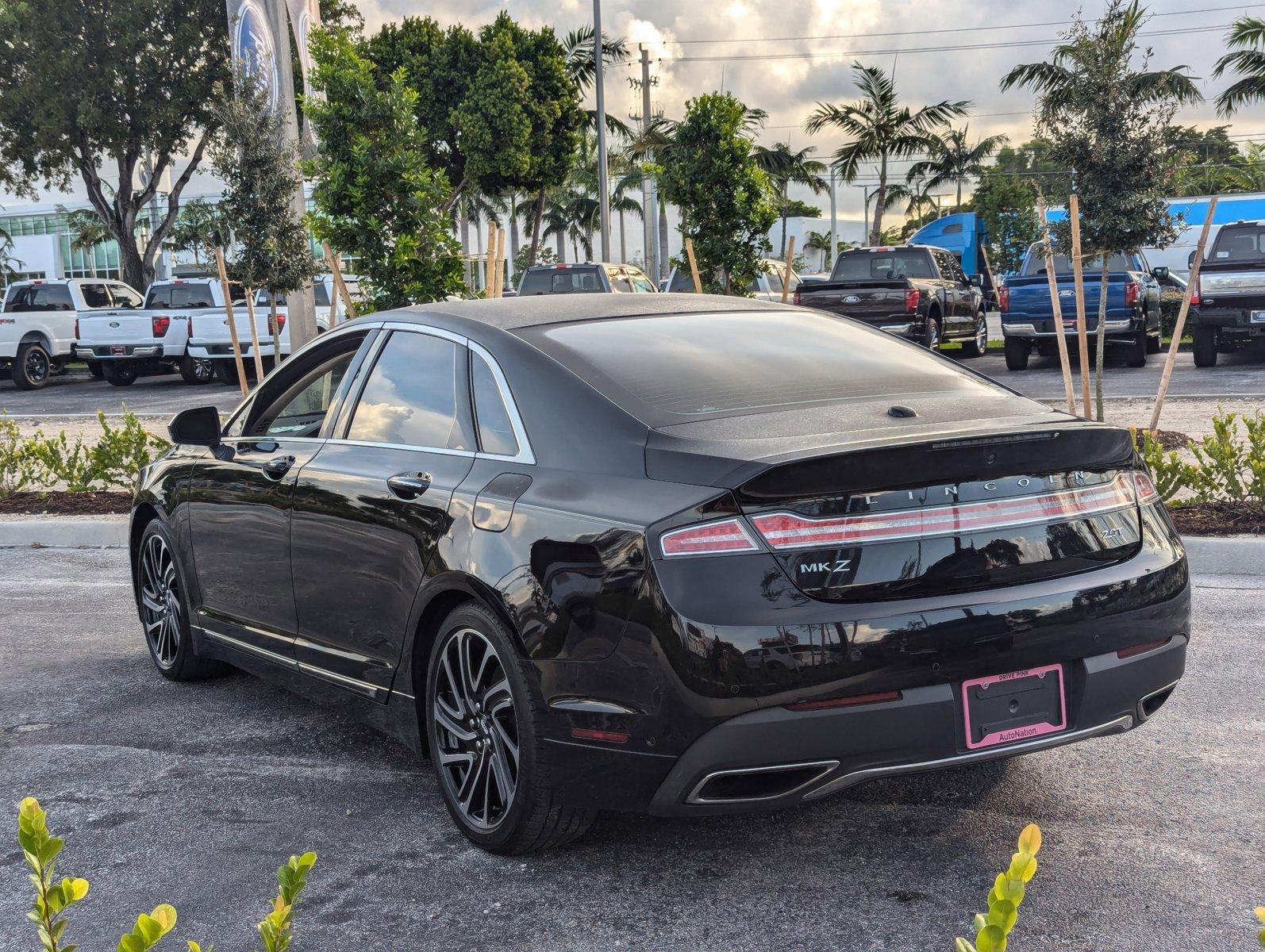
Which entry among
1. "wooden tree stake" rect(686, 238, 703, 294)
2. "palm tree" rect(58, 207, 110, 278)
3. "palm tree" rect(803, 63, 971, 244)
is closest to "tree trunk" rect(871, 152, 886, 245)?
"palm tree" rect(803, 63, 971, 244)

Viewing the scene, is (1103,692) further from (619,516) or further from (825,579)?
(619,516)

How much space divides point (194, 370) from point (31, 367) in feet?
14.4

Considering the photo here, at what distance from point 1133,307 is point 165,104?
22.4m

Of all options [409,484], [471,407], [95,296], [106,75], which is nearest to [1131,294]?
[471,407]

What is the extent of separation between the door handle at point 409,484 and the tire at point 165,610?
6.44ft

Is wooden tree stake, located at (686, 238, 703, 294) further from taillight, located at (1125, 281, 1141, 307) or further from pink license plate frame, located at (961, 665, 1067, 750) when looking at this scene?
pink license plate frame, located at (961, 665, 1067, 750)

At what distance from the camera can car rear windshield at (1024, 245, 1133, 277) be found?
758 inches

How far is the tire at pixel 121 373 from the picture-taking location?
28.2 m

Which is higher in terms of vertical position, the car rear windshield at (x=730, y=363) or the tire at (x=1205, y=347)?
the car rear windshield at (x=730, y=363)

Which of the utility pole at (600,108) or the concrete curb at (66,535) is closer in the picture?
the concrete curb at (66,535)

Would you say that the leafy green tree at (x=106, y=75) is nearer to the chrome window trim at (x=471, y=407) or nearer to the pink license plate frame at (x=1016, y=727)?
the chrome window trim at (x=471, y=407)

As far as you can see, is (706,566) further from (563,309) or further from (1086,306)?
(1086,306)

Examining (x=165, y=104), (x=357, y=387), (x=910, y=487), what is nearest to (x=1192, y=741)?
(x=910, y=487)

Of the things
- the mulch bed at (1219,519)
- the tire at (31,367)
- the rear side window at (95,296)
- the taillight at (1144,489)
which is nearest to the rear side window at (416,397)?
the taillight at (1144,489)
